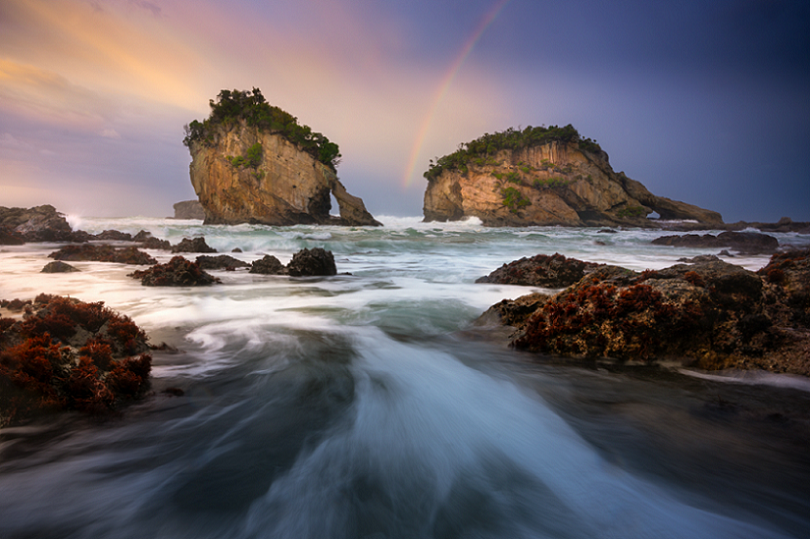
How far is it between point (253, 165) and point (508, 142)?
36856 mm

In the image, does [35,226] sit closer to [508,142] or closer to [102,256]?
[102,256]

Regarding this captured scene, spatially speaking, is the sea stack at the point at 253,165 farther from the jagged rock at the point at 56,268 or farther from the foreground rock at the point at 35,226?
the jagged rock at the point at 56,268

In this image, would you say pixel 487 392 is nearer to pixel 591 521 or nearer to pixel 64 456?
pixel 591 521

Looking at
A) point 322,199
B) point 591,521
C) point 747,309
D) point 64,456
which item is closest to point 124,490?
point 64,456

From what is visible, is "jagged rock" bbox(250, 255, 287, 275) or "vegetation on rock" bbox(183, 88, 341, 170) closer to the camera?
"jagged rock" bbox(250, 255, 287, 275)

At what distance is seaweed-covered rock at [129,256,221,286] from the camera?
7.24 m

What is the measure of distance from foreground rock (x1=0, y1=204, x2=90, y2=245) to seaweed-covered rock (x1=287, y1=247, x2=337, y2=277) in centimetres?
1348

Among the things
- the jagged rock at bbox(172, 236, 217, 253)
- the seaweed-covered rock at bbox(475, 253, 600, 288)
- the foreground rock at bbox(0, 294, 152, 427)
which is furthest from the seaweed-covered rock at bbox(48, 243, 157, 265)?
the seaweed-covered rock at bbox(475, 253, 600, 288)

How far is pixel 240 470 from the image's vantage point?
2.03 metres

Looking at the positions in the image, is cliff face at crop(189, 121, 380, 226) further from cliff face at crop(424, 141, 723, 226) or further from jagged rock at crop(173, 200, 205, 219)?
jagged rock at crop(173, 200, 205, 219)

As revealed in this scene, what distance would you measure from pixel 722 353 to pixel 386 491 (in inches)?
124

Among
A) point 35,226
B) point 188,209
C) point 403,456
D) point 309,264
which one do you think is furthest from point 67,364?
point 188,209

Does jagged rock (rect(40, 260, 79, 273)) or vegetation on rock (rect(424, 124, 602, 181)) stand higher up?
vegetation on rock (rect(424, 124, 602, 181))

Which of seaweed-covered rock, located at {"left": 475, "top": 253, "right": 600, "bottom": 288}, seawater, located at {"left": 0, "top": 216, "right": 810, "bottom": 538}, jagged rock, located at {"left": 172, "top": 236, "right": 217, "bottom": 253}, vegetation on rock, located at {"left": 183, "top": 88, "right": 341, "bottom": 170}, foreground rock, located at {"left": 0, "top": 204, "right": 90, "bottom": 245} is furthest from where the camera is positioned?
vegetation on rock, located at {"left": 183, "top": 88, "right": 341, "bottom": 170}
